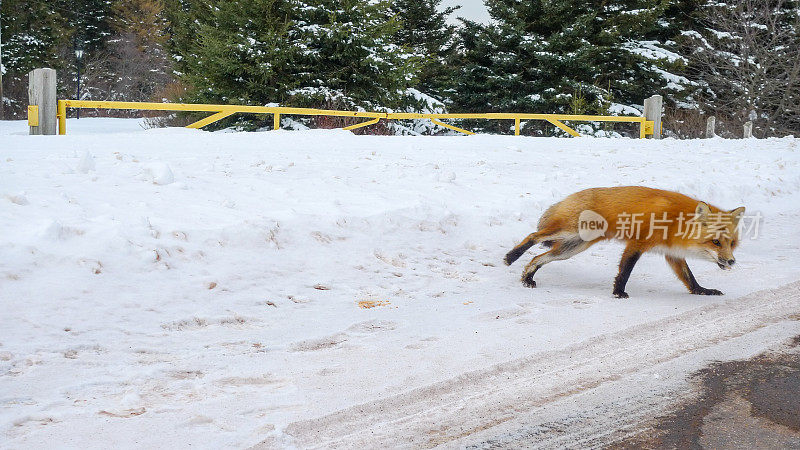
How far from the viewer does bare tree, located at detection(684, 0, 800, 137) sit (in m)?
33.7

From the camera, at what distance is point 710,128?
80.3 feet

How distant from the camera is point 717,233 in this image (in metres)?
5.89

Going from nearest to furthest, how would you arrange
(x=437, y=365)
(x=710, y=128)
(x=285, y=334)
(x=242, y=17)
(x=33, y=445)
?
1. (x=33, y=445)
2. (x=437, y=365)
3. (x=285, y=334)
4. (x=242, y=17)
5. (x=710, y=128)

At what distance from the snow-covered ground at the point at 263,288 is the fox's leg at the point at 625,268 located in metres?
0.12

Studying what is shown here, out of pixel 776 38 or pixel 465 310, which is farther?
pixel 776 38

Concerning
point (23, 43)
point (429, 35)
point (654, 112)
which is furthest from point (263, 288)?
point (23, 43)

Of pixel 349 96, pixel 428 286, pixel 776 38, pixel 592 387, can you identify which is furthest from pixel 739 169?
pixel 776 38

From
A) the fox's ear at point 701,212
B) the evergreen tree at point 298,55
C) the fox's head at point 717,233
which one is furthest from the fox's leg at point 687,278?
the evergreen tree at point 298,55

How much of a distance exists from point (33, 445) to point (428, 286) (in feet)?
12.2

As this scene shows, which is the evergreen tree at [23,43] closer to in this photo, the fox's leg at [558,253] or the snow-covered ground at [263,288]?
the snow-covered ground at [263,288]

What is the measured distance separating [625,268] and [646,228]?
37 centimetres

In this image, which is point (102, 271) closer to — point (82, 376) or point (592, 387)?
point (82, 376)

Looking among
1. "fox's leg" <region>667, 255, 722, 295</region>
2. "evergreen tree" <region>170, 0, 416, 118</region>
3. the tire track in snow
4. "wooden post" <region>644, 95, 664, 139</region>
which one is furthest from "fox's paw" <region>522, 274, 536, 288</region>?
"evergreen tree" <region>170, 0, 416, 118</region>

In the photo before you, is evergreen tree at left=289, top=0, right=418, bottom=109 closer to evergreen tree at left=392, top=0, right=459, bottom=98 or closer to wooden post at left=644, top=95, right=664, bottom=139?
wooden post at left=644, top=95, right=664, bottom=139
